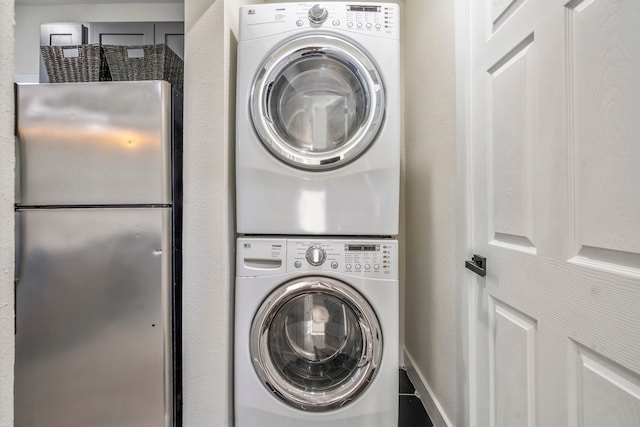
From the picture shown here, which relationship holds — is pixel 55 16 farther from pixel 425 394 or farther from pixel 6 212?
pixel 425 394

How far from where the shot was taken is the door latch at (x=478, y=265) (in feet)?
3.80

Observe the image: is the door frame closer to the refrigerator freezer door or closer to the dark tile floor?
the dark tile floor

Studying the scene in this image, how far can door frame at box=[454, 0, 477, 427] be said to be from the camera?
125 cm

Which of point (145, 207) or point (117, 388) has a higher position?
point (145, 207)

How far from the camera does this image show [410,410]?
5.48 feet

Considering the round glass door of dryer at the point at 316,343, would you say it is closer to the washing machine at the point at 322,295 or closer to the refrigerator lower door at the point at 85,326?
the washing machine at the point at 322,295

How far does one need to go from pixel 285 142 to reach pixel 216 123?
1.01 feet

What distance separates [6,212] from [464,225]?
4.42 feet

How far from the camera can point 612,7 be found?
0.63 meters

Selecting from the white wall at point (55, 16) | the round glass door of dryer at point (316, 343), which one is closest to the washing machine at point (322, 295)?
the round glass door of dryer at point (316, 343)

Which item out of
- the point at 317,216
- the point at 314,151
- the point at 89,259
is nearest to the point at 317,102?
the point at 314,151

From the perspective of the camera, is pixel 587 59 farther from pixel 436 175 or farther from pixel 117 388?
pixel 117 388

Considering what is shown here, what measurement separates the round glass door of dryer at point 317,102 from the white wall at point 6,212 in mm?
896

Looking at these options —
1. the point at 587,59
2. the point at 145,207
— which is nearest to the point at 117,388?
the point at 145,207
